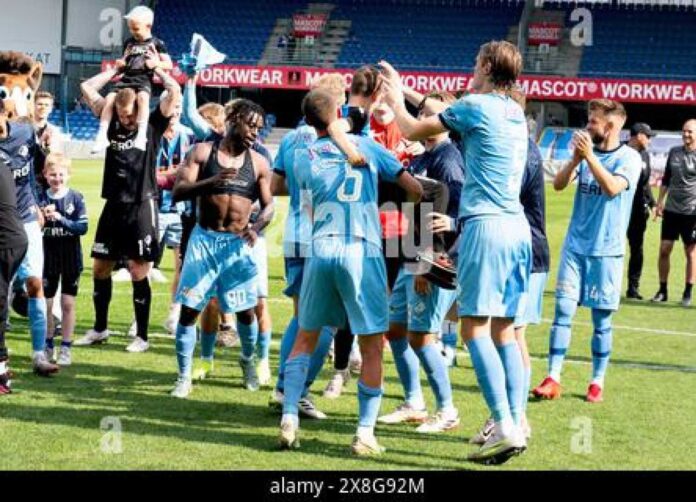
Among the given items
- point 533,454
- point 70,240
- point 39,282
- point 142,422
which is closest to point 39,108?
point 70,240

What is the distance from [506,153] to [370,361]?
1470 millimetres

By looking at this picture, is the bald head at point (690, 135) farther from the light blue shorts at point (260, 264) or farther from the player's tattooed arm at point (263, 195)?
the player's tattooed arm at point (263, 195)

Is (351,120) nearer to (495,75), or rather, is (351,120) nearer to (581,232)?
(495,75)

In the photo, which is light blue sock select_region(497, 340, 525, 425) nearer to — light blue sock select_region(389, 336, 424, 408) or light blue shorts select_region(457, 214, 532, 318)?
light blue shorts select_region(457, 214, 532, 318)

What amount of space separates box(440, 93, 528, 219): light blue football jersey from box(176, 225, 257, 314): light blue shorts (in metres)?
2.22

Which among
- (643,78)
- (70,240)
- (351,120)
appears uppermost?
(643,78)

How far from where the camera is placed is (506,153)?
22.8 feet

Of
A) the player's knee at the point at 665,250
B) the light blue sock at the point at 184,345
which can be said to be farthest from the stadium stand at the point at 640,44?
the light blue sock at the point at 184,345

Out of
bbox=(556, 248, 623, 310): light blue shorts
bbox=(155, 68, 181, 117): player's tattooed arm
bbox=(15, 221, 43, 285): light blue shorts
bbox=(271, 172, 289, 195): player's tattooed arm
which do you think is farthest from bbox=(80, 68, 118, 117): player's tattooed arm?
bbox=(556, 248, 623, 310): light blue shorts

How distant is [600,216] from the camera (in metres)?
9.19

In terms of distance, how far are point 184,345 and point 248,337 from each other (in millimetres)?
538

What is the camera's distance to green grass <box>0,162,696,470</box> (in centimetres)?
686

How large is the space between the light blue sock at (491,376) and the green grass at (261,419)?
0.35 m

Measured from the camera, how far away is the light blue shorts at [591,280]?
9.16m
